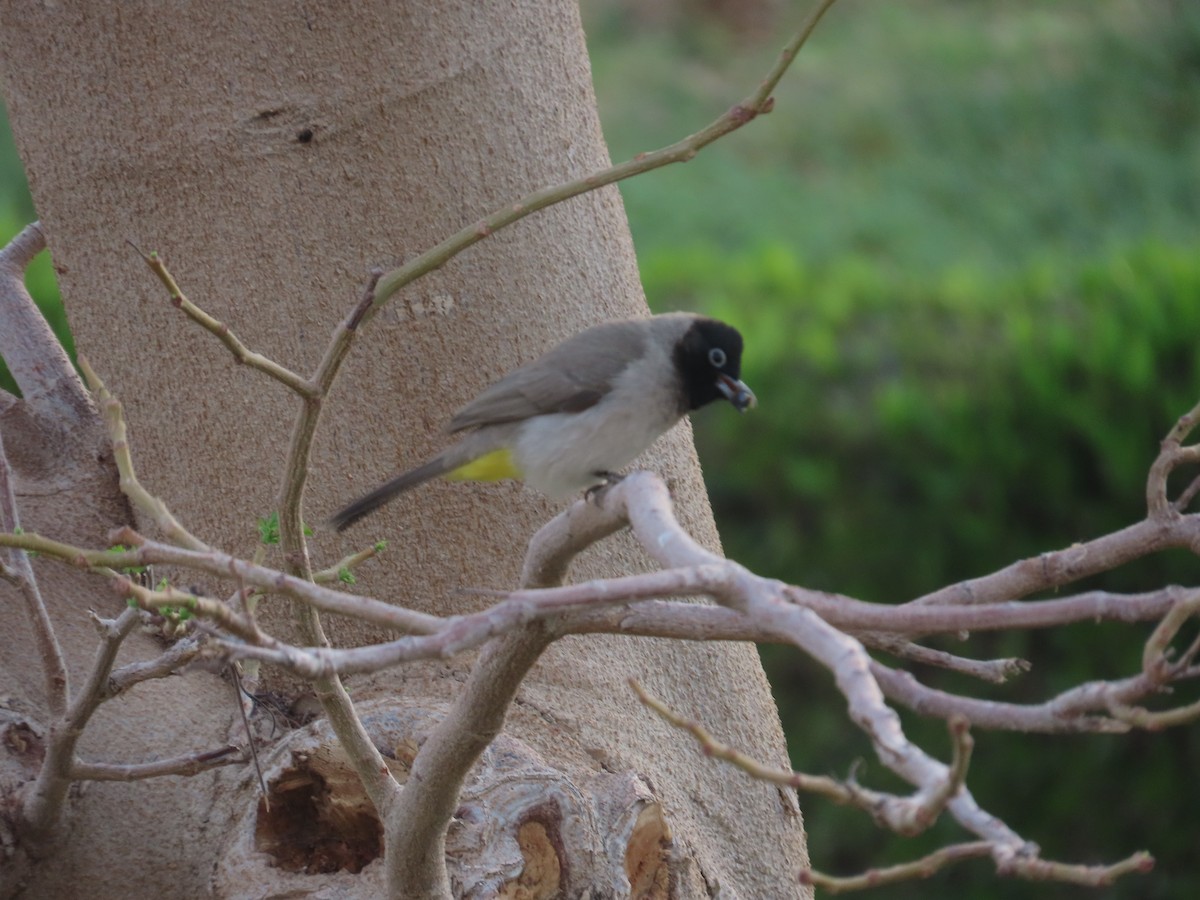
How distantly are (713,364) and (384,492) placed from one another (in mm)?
703

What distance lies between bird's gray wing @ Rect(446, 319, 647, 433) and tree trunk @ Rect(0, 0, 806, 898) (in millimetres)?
71

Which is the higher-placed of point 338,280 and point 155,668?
point 338,280

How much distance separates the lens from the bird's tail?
244 cm

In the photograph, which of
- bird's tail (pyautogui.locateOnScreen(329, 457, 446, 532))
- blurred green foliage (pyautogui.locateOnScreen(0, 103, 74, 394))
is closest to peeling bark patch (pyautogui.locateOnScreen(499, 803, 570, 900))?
bird's tail (pyautogui.locateOnScreen(329, 457, 446, 532))

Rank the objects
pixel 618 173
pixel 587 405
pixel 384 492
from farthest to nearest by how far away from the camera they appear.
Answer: pixel 587 405, pixel 384 492, pixel 618 173

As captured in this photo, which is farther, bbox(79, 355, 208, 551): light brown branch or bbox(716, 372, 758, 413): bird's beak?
bbox(716, 372, 758, 413): bird's beak

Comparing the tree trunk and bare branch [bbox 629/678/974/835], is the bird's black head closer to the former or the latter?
the tree trunk

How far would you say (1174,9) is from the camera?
966 centimetres

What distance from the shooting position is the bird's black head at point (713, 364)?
275cm

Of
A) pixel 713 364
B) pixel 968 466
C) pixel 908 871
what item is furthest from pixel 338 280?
pixel 968 466

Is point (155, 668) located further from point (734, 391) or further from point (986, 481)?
point (986, 481)

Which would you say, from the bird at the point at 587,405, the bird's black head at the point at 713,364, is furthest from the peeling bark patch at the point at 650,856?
the bird's black head at the point at 713,364

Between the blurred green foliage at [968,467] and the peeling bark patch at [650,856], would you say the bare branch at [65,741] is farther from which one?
the blurred green foliage at [968,467]

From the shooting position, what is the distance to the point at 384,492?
2.45m
